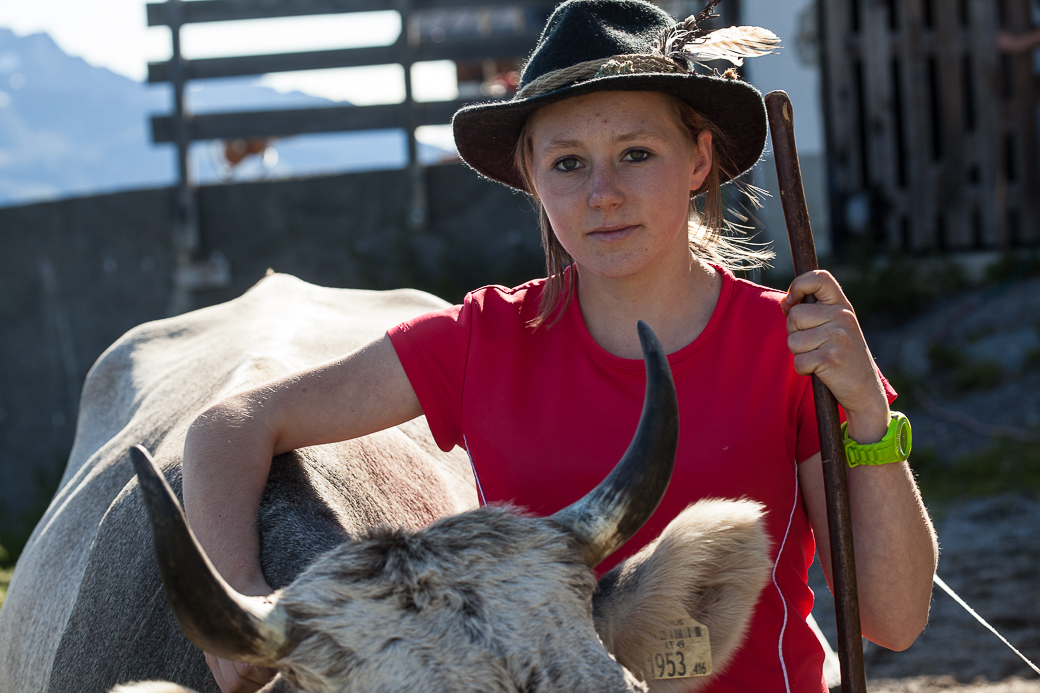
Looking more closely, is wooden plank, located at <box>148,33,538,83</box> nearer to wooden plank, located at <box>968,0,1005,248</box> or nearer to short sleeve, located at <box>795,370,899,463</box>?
wooden plank, located at <box>968,0,1005,248</box>

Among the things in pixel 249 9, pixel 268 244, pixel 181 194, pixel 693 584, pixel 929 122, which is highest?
pixel 249 9

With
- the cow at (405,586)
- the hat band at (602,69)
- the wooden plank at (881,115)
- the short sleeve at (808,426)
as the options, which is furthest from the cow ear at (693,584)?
the wooden plank at (881,115)

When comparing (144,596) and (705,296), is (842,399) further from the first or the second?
(144,596)

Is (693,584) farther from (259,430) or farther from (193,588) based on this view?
(259,430)

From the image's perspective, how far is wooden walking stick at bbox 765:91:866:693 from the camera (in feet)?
5.66

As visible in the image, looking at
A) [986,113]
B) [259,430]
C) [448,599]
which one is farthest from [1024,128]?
[448,599]

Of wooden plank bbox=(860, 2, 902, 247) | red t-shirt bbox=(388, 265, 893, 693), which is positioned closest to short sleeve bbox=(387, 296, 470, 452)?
red t-shirt bbox=(388, 265, 893, 693)

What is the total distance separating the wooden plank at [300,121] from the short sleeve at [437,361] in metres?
5.33

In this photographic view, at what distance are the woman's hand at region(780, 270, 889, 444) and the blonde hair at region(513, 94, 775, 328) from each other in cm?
32

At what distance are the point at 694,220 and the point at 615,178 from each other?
53 centimetres

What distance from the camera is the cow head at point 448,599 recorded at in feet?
3.99

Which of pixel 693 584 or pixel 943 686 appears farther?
pixel 943 686

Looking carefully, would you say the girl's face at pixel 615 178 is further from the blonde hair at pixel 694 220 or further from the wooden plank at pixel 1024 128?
the wooden plank at pixel 1024 128

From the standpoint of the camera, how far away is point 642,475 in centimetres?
142
